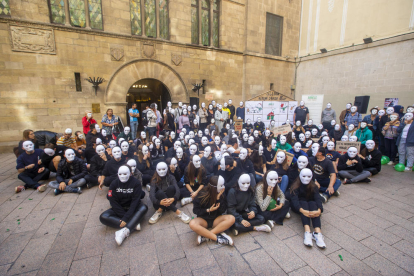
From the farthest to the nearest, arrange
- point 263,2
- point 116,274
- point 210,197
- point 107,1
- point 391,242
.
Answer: point 263,2
point 107,1
point 210,197
point 391,242
point 116,274

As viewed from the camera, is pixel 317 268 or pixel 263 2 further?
pixel 263 2

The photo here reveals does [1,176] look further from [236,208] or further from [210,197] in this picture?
[236,208]

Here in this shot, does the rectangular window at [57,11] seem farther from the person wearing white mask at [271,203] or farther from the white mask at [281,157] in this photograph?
the person wearing white mask at [271,203]

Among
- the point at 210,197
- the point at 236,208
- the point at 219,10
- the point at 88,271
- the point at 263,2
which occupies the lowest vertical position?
the point at 88,271

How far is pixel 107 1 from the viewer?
948 centimetres

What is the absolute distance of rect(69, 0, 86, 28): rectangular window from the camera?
30.0ft

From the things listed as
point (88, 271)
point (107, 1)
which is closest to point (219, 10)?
point (107, 1)

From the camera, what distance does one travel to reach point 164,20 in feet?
36.2

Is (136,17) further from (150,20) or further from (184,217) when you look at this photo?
(184,217)

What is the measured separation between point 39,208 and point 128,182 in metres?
2.60

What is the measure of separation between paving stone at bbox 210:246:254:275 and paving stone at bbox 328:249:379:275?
1395mm

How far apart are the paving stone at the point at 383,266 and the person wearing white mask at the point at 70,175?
6.53 metres

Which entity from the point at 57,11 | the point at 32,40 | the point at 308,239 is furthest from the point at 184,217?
the point at 57,11

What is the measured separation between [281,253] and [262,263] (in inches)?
16.8
